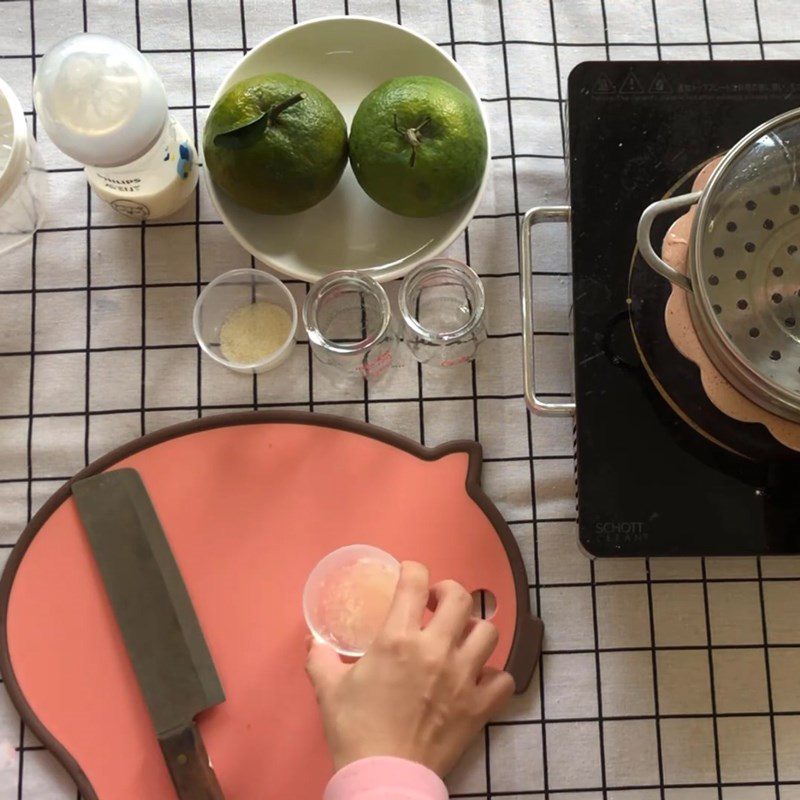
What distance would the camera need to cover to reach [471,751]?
74cm

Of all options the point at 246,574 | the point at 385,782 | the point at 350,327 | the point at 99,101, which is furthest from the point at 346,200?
the point at 385,782

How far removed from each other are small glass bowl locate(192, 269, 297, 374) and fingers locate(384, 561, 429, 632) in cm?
22

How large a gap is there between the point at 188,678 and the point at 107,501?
0.16 metres

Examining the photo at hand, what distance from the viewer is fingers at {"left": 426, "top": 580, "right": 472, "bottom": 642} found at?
26.0 inches

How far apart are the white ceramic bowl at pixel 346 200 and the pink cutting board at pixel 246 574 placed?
14 centimetres

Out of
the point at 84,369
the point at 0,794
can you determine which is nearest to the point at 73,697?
the point at 0,794

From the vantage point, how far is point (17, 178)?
71cm

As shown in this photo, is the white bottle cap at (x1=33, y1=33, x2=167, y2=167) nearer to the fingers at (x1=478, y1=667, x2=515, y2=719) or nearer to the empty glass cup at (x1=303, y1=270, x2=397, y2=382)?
the empty glass cup at (x1=303, y1=270, x2=397, y2=382)

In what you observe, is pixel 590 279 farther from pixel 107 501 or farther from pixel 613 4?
pixel 107 501

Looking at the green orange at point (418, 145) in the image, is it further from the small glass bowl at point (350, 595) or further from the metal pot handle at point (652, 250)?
the small glass bowl at point (350, 595)

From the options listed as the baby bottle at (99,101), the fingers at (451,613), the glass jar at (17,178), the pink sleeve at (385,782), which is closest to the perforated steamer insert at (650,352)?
the fingers at (451,613)

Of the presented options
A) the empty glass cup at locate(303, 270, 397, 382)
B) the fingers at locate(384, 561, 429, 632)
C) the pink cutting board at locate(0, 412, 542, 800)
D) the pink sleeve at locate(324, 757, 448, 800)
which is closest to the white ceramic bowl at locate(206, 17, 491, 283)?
the empty glass cup at locate(303, 270, 397, 382)

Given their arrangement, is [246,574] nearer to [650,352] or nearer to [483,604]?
[483,604]

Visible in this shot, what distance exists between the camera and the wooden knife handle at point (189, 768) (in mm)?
699
